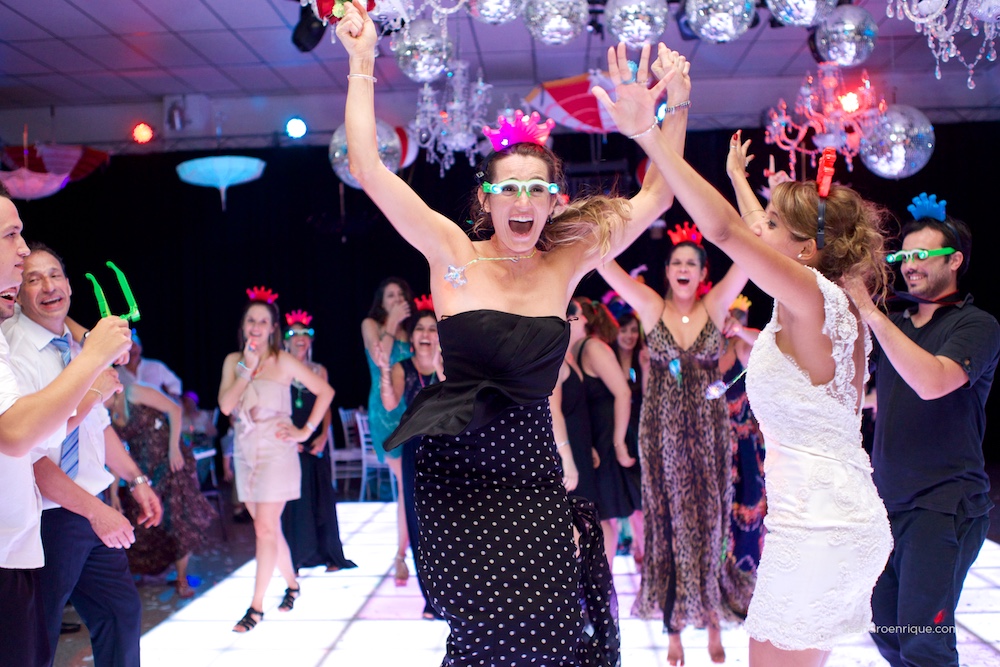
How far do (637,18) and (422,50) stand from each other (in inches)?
51.6

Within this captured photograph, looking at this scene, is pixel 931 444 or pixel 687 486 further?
pixel 687 486

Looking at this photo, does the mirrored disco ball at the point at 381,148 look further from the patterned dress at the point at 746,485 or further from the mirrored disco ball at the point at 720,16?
the patterned dress at the point at 746,485

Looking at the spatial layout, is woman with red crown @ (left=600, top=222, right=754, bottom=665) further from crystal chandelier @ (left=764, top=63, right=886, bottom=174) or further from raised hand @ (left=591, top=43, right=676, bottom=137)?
crystal chandelier @ (left=764, top=63, right=886, bottom=174)

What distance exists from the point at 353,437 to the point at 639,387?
5831 millimetres

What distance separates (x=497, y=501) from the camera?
6.80 ft

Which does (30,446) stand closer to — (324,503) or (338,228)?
(324,503)

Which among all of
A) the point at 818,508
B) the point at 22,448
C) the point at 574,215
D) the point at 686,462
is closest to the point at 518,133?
the point at 574,215

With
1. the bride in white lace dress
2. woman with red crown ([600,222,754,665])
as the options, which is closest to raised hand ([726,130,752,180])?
the bride in white lace dress

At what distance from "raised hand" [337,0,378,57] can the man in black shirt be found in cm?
146

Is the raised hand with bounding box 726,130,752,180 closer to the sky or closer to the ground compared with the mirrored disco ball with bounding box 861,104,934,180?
closer to the ground

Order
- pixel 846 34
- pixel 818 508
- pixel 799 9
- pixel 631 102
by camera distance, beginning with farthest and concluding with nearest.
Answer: pixel 846 34 → pixel 799 9 → pixel 818 508 → pixel 631 102

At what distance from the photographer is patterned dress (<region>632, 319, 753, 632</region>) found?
3.85 metres

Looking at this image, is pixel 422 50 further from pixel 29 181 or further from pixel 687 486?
pixel 29 181

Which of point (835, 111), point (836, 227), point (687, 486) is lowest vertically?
point (687, 486)
